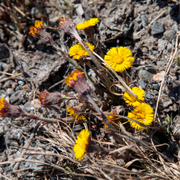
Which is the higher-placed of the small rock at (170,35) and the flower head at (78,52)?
the flower head at (78,52)

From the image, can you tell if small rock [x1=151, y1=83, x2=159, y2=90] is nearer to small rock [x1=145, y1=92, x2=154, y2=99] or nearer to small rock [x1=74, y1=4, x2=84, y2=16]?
small rock [x1=145, y1=92, x2=154, y2=99]

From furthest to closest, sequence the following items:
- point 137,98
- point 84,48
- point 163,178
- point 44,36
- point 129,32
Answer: point 129,32
point 44,36
point 84,48
point 137,98
point 163,178

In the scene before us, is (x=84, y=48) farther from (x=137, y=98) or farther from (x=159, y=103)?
(x=159, y=103)

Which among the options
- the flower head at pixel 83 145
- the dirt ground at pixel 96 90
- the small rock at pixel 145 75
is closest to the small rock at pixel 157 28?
the dirt ground at pixel 96 90

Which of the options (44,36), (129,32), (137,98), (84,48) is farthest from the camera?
(129,32)

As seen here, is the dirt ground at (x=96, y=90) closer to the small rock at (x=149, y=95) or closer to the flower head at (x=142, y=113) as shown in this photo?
the small rock at (x=149, y=95)

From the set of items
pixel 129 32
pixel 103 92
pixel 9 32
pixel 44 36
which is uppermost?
pixel 9 32

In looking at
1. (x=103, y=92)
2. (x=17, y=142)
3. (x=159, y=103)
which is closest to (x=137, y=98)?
(x=159, y=103)
